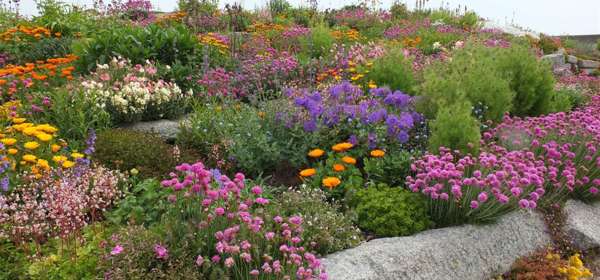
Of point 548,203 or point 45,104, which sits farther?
point 45,104

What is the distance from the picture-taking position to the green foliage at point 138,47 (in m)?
9.53

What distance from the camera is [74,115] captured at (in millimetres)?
6777

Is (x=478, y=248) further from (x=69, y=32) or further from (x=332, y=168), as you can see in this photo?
(x=69, y=32)

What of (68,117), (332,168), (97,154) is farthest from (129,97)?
(332,168)

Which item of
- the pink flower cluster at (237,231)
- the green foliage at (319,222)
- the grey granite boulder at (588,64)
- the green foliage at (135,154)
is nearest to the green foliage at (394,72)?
the green foliage at (135,154)

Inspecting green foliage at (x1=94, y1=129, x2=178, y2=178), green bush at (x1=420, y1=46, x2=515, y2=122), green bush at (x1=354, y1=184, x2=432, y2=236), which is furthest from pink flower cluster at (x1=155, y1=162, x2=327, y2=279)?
green bush at (x1=420, y1=46, x2=515, y2=122)

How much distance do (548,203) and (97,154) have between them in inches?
185

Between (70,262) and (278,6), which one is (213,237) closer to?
(70,262)

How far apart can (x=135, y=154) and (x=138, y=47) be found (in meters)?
4.12

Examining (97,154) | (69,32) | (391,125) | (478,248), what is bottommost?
(478,248)

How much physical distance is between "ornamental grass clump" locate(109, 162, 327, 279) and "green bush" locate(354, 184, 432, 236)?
113cm

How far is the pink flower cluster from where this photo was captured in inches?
139

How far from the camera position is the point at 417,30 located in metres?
17.1

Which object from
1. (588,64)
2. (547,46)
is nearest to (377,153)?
(588,64)
